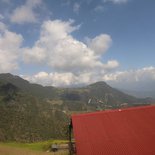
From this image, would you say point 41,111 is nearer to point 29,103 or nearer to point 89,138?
point 29,103

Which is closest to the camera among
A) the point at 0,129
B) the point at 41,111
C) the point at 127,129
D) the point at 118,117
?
the point at 127,129

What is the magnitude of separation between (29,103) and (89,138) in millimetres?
162802

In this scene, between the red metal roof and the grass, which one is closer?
the red metal roof

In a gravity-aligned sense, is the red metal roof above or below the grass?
above

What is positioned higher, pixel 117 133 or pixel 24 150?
pixel 117 133

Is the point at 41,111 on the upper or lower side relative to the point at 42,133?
upper

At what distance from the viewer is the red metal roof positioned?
65.1 feet

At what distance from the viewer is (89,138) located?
74.2ft

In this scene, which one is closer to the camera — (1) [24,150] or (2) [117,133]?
(2) [117,133]

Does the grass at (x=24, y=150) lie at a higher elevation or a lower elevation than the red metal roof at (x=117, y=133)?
lower

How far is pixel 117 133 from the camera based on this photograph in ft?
71.5

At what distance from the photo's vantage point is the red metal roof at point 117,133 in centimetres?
1984

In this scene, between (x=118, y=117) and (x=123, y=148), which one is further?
(x=118, y=117)

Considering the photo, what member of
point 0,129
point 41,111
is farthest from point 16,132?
point 41,111
